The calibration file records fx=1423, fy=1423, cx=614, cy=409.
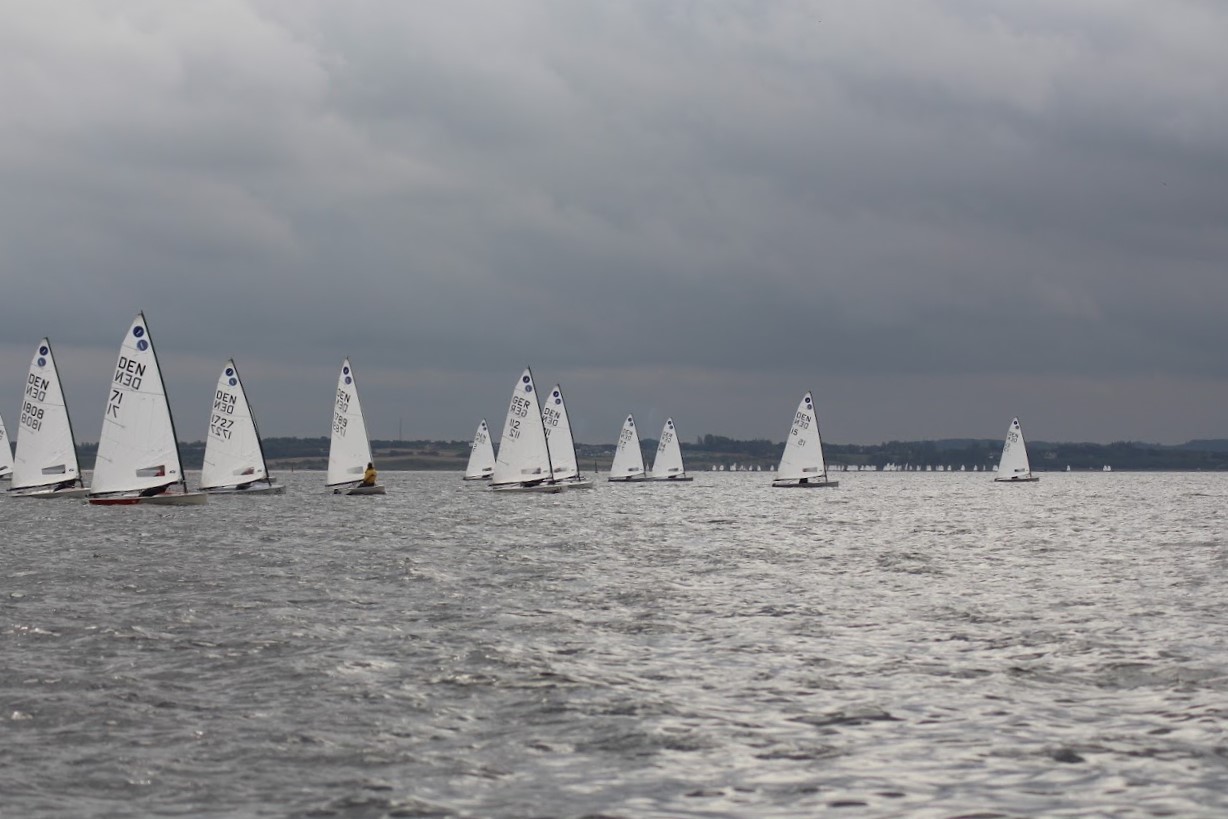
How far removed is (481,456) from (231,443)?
237ft

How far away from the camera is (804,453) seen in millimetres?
122250

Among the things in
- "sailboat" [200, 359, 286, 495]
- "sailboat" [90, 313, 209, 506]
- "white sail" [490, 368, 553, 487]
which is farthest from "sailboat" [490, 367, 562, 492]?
"sailboat" [90, 313, 209, 506]

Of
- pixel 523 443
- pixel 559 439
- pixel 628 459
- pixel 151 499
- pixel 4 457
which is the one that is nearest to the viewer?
pixel 151 499

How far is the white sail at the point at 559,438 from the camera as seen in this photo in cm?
10194

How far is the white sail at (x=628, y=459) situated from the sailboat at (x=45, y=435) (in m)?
75.9

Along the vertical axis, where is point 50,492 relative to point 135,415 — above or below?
below

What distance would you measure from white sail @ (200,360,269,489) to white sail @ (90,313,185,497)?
45.4 ft

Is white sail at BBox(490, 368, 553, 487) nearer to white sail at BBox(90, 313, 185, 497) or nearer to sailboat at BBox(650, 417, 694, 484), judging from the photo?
white sail at BBox(90, 313, 185, 497)

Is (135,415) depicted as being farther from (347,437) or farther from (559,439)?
(559,439)

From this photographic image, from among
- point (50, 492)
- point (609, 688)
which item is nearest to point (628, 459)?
point (50, 492)

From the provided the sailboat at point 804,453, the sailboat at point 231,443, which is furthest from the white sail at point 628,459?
the sailboat at point 231,443

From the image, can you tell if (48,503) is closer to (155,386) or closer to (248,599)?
(155,386)

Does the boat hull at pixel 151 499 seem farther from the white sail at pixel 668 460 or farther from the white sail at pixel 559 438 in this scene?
the white sail at pixel 668 460

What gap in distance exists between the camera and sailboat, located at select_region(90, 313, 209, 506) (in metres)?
61.3
